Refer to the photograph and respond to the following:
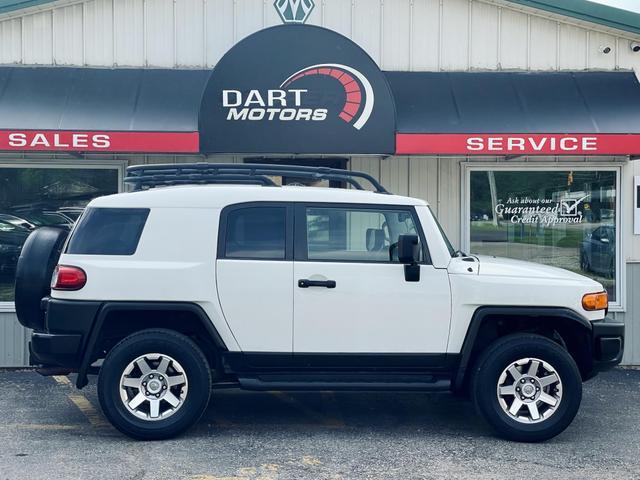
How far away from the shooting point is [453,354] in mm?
6484

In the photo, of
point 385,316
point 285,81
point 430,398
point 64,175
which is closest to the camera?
point 385,316

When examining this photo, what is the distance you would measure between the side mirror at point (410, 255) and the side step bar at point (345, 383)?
822 millimetres

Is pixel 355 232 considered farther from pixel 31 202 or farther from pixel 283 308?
pixel 31 202

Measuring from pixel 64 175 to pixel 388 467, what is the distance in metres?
5.66

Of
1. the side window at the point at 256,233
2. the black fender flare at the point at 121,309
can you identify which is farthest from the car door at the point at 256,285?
the black fender flare at the point at 121,309

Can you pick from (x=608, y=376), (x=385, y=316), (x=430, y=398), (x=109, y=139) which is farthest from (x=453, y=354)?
(x=109, y=139)

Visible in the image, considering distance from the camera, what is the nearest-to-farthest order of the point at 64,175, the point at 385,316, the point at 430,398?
the point at 385,316 < the point at 430,398 < the point at 64,175

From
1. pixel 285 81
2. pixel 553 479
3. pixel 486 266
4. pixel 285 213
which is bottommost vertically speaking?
pixel 553 479

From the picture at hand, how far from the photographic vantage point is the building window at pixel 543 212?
32.0ft

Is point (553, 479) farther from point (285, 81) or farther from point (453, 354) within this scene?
point (285, 81)

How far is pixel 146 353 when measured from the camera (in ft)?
20.7

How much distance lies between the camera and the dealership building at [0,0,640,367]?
879 centimetres

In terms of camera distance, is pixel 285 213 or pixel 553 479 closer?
pixel 553 479

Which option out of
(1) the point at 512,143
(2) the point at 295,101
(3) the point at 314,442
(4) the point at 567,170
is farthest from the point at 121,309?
(4) the point at 567,170
